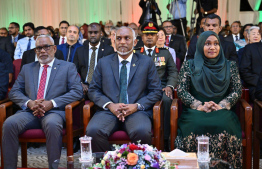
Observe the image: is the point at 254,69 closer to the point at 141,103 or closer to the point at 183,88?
the point at 183,88

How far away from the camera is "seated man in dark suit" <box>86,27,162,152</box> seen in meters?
3.31

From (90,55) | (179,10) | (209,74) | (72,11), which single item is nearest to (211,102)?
(209,74)

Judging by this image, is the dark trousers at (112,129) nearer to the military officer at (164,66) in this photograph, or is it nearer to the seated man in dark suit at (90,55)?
the military officer at (164,66)

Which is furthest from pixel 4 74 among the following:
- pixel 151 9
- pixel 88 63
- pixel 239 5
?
pixel 239 5

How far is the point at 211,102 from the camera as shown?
3.42 m

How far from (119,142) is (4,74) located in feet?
4.81

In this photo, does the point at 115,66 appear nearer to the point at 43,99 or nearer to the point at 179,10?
the point at 43,99

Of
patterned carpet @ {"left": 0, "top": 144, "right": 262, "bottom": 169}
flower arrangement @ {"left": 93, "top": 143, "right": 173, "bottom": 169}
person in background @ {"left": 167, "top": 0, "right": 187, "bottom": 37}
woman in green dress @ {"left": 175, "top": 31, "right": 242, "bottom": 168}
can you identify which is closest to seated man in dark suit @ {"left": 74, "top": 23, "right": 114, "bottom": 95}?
patterned carpet @ {"left": 0, "top": 144, "right": 262, "bottom": 169}

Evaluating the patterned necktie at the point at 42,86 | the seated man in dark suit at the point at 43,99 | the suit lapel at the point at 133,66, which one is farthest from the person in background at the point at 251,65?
the patterned necktie at the point at 42,86

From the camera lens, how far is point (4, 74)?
3.97 metres

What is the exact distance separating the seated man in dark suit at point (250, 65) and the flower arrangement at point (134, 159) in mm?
2596

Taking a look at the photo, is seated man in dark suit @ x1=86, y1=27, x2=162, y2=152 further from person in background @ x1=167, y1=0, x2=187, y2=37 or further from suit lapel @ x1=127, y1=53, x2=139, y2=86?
person in background @ x1=167, y1=0, x2=187, y2=37

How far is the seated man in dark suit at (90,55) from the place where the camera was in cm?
471

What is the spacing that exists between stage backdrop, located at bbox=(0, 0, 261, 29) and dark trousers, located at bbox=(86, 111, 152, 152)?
32.8 ft
